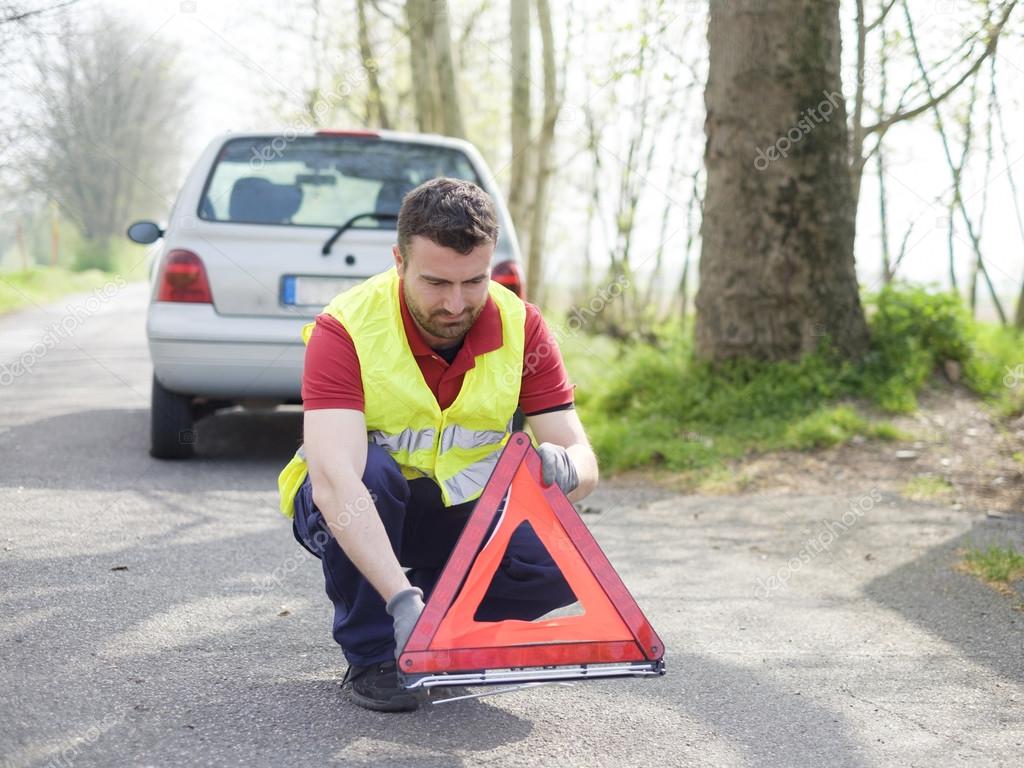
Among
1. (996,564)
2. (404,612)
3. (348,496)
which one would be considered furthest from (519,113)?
(404,612)

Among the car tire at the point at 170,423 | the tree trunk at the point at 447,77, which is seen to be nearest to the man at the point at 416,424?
the car tire at the point at 170,423

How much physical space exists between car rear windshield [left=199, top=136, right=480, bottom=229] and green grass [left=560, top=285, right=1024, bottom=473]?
7.11 feet

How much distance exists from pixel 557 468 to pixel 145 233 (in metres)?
4.72

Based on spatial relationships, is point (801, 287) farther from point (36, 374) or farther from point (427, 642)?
point (36, 374)

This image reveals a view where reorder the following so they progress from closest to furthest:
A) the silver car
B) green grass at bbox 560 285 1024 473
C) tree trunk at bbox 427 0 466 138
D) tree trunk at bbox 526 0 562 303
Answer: the silver car, green grass at bbox 560 285 1024 473, tree trunk at bbox 427 0 466 138, tree trunk at bbox 526 0 562 303

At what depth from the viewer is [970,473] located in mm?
6531

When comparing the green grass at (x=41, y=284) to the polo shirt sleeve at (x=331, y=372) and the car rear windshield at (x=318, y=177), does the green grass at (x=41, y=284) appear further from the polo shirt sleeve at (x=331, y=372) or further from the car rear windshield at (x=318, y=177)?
the polo shirt sleeve at (x=331, y=372)

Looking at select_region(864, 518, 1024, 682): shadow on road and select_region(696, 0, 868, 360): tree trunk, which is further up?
select_region(696, 0, 868, 360): tree trunk

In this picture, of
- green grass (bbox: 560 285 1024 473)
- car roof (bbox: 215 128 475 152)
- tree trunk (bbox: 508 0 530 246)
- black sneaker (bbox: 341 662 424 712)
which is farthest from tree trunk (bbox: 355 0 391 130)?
black sneaker (bbox: 341 662 424 712)

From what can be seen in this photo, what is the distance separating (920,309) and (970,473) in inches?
78.7

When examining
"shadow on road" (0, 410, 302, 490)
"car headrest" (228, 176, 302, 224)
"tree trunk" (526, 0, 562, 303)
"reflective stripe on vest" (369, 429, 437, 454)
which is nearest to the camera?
"reflective stripe on vest" (369, 429, 437, 454)

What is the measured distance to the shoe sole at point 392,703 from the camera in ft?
10.1

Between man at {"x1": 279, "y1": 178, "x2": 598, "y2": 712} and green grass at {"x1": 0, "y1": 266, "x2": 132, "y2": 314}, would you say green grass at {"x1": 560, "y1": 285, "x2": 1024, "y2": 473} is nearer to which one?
man at {"x1": 279, "y1": 178, "x2": 598, "y2": 712}

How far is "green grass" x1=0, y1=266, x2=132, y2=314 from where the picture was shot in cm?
2238
